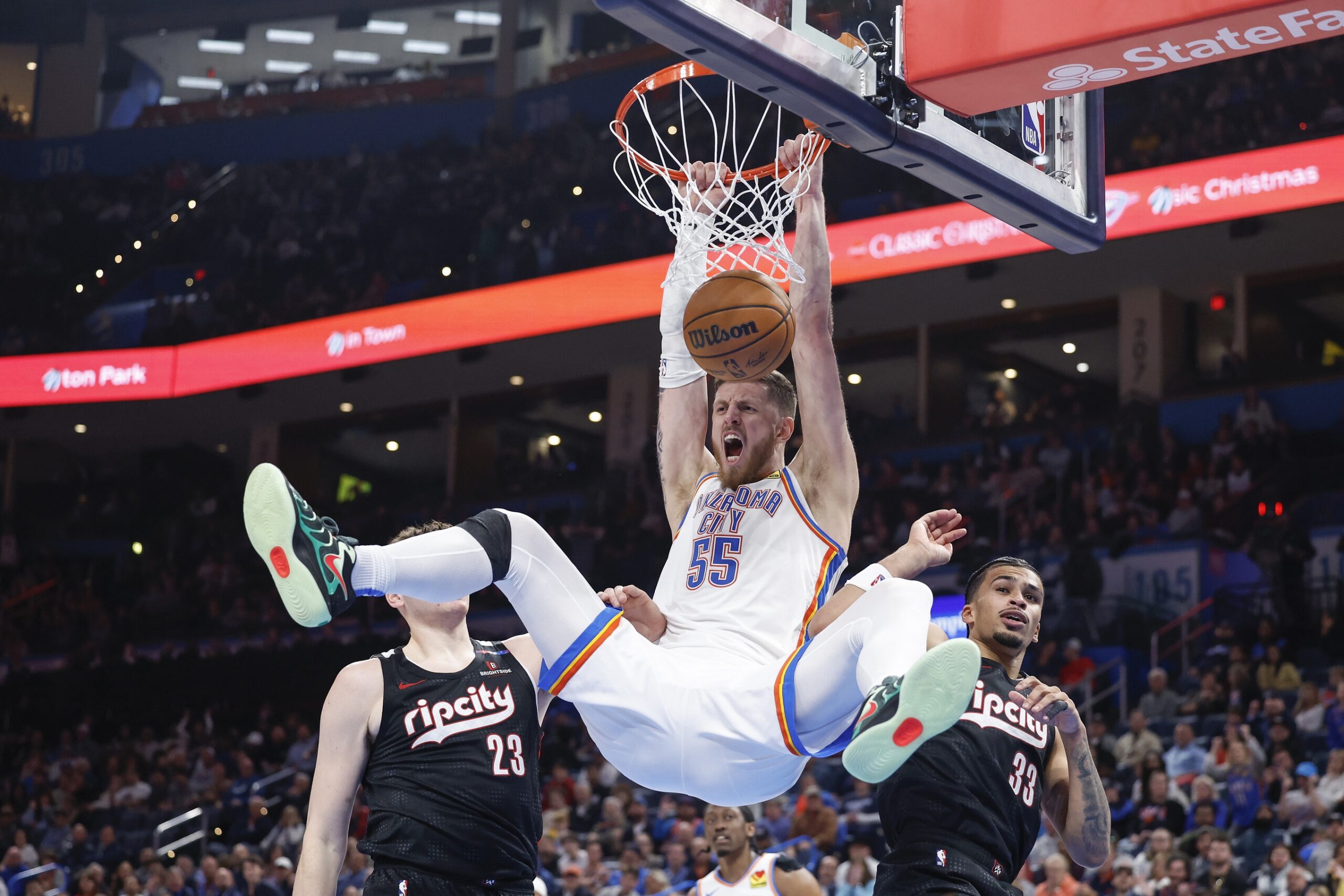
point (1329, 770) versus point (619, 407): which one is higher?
point (619, 407)

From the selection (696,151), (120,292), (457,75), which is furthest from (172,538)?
(696,151)

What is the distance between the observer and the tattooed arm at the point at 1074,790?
5.17m

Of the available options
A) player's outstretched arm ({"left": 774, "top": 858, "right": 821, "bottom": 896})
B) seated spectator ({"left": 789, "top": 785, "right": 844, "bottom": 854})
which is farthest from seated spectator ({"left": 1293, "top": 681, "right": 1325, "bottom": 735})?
player's outstretched arm ({"left": 774, "top": 858, "right": 821, "bottom": 896})

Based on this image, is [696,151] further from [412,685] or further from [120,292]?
[120,292]

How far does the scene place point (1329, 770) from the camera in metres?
11.1

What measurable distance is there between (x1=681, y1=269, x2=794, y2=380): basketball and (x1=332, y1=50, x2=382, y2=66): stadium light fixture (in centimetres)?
2445

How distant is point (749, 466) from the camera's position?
5523mm

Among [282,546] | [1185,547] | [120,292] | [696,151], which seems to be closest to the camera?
[282,546]

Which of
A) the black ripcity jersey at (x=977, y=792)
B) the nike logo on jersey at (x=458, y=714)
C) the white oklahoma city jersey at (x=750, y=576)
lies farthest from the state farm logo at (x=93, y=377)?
the black ripcity jersey at (x=977, y=792)

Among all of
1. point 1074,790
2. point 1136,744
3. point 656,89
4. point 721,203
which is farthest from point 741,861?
point 1136,744

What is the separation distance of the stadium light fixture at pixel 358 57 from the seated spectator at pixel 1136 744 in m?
20.4

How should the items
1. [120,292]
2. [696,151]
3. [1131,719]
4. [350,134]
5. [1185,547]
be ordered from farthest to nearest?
[350,134] < [120,292] < [1185,547] < [1131,719] < [696,151]

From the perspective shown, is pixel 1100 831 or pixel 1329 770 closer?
pixel 1100 831

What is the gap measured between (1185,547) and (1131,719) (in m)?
4.27
